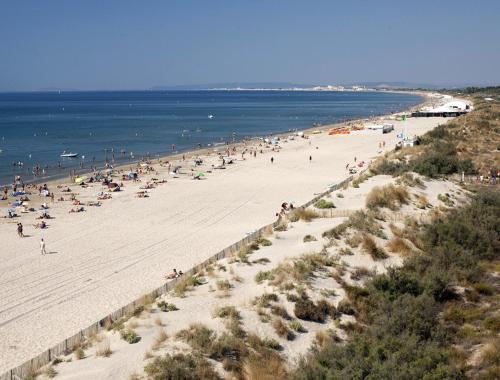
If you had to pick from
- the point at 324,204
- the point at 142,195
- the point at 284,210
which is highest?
the point at 324,204

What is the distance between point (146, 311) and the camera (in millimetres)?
13727

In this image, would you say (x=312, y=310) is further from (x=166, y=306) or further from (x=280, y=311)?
(x=166, y=306)

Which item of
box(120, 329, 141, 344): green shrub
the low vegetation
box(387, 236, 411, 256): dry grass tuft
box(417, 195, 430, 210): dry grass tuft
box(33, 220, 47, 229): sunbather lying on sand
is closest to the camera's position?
the low vegetation

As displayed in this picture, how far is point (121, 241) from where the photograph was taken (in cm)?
2489

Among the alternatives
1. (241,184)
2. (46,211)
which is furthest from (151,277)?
(241,184)

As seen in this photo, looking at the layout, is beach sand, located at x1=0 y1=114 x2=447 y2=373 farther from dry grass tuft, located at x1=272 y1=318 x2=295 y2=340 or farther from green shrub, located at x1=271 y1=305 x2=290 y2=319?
dry grass tuft, located at x1=272 y1=318 x2=295 y2=340

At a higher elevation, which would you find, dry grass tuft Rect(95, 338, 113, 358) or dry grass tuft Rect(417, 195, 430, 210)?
dry grass tuft Rect(417, 195, 430, 210)

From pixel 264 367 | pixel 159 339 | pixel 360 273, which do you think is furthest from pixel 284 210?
pixel 264 367

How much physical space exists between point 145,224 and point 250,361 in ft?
59.1

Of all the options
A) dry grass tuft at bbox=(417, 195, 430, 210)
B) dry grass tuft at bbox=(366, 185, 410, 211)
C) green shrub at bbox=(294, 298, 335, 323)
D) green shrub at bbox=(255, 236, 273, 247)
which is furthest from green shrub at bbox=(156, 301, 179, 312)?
dry grass tuft at bbox=(417, 195, 430, 210)

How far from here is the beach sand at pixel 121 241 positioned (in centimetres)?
1622

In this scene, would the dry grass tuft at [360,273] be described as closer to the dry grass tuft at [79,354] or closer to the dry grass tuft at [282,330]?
the dry grass tuft at [282,330]

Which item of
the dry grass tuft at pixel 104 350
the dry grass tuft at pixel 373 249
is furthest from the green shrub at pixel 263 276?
the dry grass tuft at pixel 104 350

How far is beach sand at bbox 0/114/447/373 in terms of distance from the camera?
16219 millimetres
